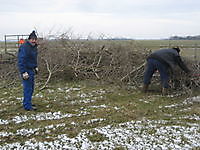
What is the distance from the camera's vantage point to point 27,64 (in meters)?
5.99

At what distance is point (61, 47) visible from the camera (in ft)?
35.5

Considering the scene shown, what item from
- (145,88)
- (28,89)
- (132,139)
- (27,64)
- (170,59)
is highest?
(170,59)

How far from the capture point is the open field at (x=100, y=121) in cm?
430

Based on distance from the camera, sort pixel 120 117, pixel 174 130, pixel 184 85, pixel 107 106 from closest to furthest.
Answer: pixel 174 130 < pixel 120 117 < pixel 107 106 < pixel 184 85

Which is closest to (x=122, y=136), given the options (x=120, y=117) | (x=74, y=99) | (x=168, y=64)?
(x=120, y=117)

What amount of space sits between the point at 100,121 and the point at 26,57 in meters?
2.46

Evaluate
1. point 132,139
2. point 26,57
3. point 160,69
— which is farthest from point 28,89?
point 160,69

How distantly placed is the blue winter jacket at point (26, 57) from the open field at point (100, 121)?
3.79 ft

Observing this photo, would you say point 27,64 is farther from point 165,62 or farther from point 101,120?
point 165,62

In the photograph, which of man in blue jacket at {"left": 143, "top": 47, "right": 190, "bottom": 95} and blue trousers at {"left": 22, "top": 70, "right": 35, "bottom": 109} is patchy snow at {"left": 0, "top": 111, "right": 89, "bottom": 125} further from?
man in blue jacket at {"left": 143, "top": 47, "right": 190, "bottom": 95}

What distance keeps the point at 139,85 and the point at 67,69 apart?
324cm

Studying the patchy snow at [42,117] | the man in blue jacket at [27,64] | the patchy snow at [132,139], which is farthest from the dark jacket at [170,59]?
the man in blue jacket at [27,64]

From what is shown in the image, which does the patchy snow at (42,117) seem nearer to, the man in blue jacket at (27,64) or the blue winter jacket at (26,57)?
the man in blue jacket at (27,64)

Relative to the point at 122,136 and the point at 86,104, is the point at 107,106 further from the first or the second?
the point at 122,136
